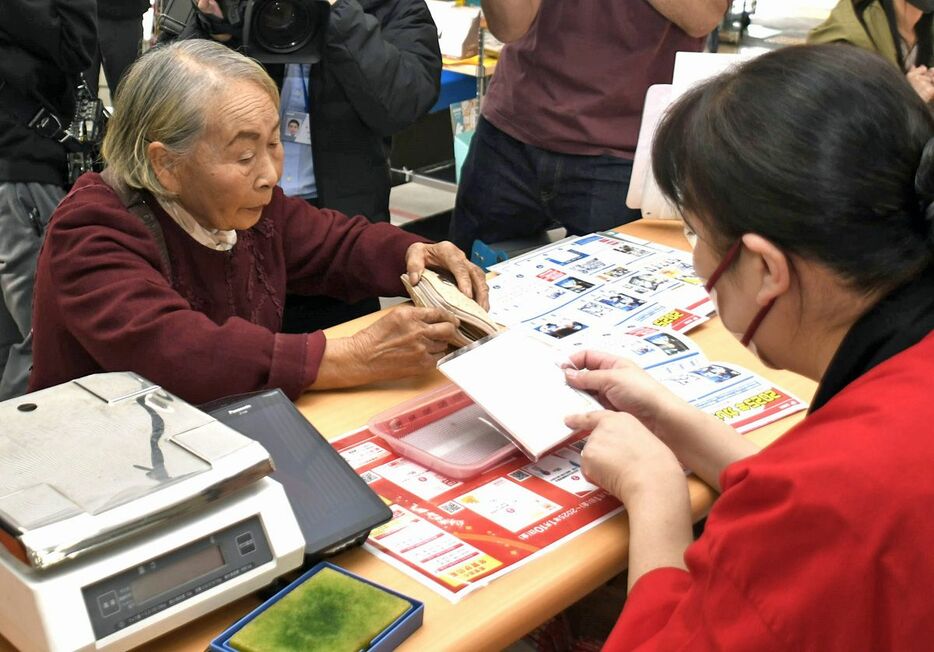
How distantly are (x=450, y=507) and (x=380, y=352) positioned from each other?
37 cm

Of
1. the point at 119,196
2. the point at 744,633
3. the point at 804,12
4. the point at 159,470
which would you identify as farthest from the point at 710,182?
the point at 804,12

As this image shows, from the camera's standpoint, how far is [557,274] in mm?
2109

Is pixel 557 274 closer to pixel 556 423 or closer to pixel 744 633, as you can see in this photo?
pixel 556 423

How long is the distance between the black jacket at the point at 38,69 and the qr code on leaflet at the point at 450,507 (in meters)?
1.63

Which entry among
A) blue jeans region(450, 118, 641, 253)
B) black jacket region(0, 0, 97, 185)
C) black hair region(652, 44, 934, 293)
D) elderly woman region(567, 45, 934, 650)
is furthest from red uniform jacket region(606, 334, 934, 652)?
black jacket region(0, 0, 97, 185)

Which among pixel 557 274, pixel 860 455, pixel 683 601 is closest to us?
pixel 860 455

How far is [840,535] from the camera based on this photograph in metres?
0.86

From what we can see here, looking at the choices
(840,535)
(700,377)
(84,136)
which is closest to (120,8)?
(84,136)

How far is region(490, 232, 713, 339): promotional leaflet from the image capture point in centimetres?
190

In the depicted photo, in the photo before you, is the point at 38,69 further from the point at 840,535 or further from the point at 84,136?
the point at 840,535

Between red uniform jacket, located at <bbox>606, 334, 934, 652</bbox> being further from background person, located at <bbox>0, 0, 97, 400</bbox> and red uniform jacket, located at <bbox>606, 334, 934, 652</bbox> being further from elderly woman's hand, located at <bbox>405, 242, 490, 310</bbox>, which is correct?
background person, located at <bbox>0, 0, 97, 400</bbox>

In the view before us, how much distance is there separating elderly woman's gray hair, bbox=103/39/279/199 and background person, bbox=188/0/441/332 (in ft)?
2.05

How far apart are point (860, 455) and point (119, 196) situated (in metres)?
1.21

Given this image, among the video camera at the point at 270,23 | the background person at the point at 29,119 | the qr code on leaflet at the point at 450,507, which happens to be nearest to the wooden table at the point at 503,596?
the qr code on leaflet at the point at 450,507
